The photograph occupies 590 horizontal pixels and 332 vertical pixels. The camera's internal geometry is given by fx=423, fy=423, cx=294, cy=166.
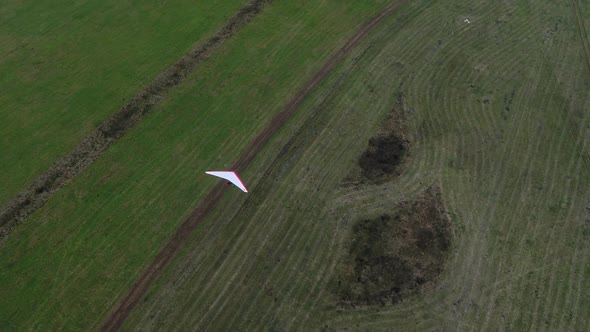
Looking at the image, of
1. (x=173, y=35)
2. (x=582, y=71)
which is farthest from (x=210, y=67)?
(x=582, y=71)

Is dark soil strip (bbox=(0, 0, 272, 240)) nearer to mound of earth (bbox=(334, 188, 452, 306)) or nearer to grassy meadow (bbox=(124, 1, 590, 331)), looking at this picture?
grassy meadow (bbox=(124, 1, 590, 331))

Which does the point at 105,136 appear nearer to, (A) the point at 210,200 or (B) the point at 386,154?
(A) the point at 210,200

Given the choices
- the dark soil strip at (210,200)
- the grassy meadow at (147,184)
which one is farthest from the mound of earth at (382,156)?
the grassy meadow at (147,184)

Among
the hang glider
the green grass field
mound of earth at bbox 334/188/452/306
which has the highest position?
the green grass field

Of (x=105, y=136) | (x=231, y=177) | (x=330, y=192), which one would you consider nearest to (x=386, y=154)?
(x=330, y=192)

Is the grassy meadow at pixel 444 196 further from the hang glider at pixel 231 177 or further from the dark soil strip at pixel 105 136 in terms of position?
the dark soil strip at pixel 105 136

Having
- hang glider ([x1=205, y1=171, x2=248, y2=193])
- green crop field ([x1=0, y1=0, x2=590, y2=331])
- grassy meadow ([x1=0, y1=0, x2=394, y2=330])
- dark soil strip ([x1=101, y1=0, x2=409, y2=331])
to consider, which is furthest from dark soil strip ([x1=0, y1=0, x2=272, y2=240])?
dark soil strip ([x1=101, y1=0, x2=409, y2=331])

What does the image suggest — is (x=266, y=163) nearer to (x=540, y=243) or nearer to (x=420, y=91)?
(x=420, y=91)
